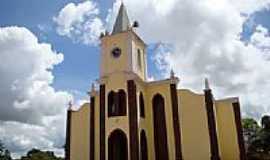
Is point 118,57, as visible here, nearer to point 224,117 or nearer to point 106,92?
point 106,92

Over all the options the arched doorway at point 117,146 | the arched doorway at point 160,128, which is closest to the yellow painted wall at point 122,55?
the arched doorway at point 160,128

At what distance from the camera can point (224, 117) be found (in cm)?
2509

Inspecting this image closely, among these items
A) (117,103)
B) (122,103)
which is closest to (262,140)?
(122,103)

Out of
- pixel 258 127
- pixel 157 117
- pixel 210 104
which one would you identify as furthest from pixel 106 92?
pixel 258 127

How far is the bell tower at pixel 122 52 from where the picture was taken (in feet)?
86.5

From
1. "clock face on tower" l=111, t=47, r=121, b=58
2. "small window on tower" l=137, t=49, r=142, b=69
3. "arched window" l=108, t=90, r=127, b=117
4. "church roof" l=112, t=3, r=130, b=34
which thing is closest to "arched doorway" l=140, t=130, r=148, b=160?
"arched window" l=108, t=90, r=127, b=117

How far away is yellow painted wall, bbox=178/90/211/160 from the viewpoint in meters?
23.8

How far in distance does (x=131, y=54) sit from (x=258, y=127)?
23427 mm

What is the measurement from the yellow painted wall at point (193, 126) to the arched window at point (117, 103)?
173 inches

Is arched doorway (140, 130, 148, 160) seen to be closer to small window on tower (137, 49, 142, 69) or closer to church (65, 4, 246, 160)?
church (65, 4, 246, 160)

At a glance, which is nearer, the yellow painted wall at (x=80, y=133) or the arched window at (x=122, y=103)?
the arched window at (x=122, y=103)

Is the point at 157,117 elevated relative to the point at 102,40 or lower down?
lower down

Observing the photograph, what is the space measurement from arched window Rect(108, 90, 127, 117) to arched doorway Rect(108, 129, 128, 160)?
149 cm

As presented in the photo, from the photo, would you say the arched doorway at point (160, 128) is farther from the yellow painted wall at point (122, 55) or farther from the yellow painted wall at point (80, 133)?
the yellow painted wall at point (80, 133)
